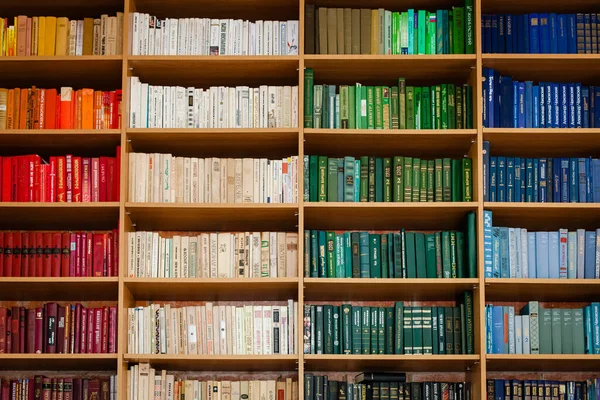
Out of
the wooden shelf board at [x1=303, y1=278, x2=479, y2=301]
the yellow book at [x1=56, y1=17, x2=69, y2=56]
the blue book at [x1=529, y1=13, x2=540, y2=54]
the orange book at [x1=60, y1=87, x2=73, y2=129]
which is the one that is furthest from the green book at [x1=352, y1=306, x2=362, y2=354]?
the yellow book at [x1=56, y1=17, x2=69, y2=56]

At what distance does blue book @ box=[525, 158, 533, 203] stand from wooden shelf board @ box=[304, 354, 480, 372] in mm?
715

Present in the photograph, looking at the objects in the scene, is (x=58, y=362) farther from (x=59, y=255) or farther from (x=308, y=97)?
(x=308, y=97)

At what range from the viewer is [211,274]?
475 cm

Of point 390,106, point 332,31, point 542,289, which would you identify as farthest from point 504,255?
point 332,31

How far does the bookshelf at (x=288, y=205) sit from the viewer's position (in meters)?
4.67

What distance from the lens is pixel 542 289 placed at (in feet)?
15.6

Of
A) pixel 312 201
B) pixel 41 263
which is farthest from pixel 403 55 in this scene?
pixel 41 263

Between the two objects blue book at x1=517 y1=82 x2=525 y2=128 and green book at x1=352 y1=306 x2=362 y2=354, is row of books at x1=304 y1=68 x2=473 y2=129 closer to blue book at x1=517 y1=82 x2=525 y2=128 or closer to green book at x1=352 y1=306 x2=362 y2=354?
blue book at x1=517 y1=82 x2=525 y2=128

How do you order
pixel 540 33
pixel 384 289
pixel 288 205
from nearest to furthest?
pixel 288 205, pixel 384 289, pixel 540 33

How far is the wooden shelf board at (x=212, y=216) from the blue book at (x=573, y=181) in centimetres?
117

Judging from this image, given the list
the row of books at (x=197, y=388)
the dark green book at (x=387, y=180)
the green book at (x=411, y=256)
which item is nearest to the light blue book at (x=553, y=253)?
the green book at (x=411, y=256)

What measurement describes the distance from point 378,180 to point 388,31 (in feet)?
2.16

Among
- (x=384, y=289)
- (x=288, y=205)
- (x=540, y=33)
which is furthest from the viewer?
(x=540, y=33)

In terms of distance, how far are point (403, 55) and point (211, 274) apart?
1231 mm
